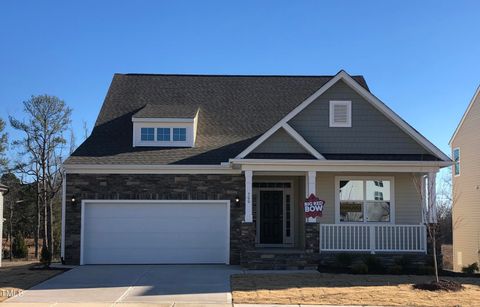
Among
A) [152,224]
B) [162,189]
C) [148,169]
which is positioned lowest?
[152,224]

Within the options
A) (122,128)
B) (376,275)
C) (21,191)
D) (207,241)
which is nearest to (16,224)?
(21,191)

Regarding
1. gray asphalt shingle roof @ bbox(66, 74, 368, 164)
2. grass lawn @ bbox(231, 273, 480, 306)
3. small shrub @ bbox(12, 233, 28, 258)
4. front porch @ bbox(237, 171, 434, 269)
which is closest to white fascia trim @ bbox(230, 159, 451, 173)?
front porch @ bbox(237, 171, 434, 269)

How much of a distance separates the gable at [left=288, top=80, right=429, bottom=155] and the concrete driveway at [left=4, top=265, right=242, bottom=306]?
4.78m

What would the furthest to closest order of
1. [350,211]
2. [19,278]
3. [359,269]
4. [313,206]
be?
[350,211]
[313,206]
[359,269]
[19,278]

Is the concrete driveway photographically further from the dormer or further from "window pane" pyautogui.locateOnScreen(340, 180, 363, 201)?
the dormer

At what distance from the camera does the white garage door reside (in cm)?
1772

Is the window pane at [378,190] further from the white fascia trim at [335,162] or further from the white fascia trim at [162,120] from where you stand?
the white fascia trim at [162,120]

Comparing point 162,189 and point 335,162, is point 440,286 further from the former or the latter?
point 162,189

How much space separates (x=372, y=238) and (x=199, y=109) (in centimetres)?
795

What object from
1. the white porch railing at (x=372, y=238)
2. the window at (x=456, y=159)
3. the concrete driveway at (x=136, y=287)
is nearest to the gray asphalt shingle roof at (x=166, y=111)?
the concrete driveway at (x=136, y=287)

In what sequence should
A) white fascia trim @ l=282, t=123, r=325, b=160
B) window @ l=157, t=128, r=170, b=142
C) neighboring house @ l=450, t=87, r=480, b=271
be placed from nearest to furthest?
white fascia trim @ l=282, t=123, r=325, b=160
window @ l=157, t=128, r=170, b=142
neighboring house @ l=450, t=87, r=480, b=271

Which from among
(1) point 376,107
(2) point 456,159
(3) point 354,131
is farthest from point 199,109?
(2) point 456,159

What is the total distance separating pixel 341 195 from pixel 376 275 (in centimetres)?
357

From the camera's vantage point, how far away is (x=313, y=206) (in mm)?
16016
